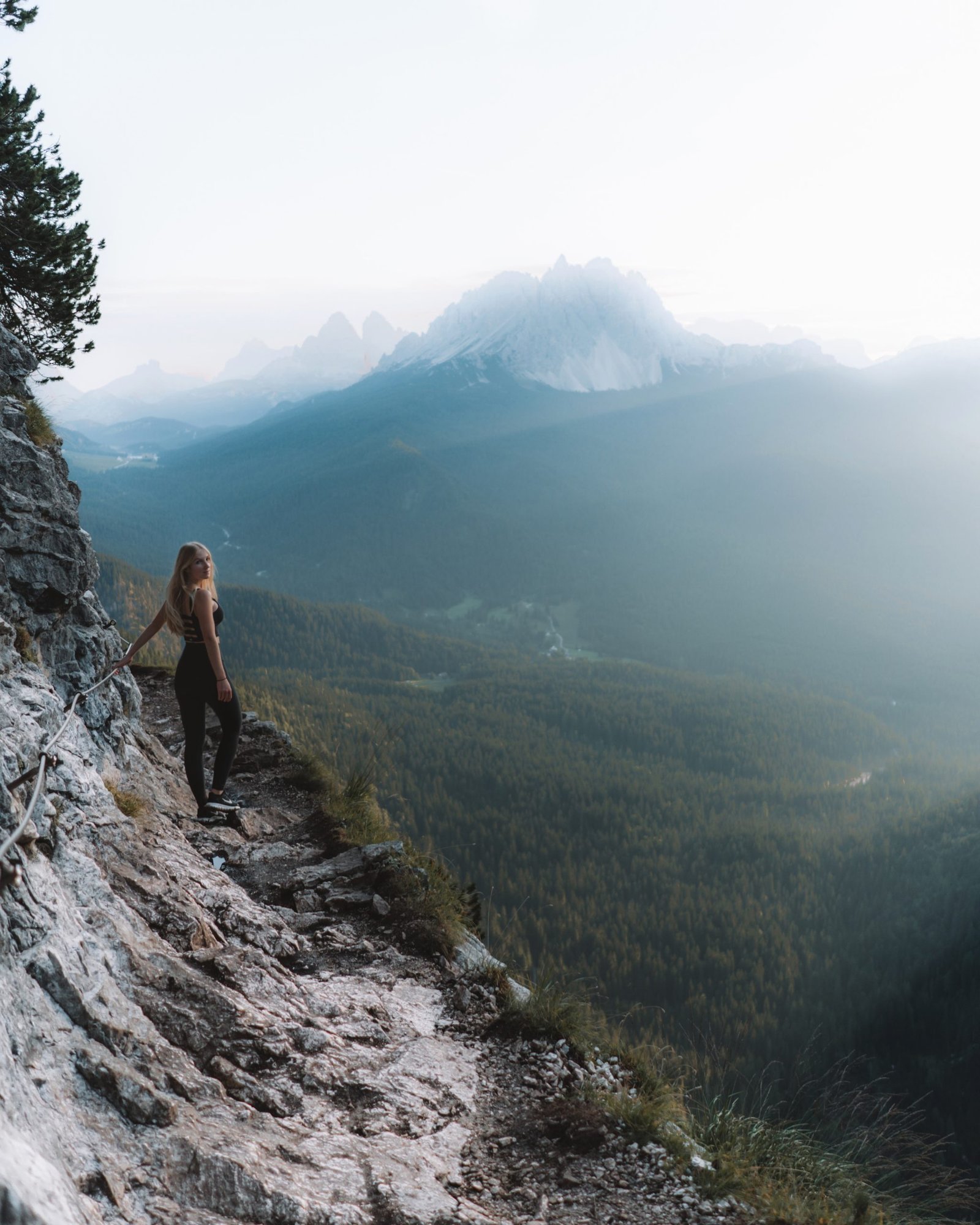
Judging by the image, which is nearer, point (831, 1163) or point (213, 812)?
point (831, 1163)

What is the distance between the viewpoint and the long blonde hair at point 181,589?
829cm

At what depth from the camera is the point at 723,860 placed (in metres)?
122

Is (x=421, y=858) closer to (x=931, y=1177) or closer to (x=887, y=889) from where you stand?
(x=931, y=1177)

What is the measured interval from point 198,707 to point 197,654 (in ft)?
2.16

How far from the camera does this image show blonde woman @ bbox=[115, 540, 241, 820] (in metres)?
8.27

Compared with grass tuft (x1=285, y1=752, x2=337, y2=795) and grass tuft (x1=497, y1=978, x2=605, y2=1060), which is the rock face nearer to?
grass tuft (x1=497, y1=978, x2=605, y2=1060)

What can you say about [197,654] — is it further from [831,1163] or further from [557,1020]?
[831,1163]

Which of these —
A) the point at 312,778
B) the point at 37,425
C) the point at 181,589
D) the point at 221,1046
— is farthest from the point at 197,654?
the point at 37,425

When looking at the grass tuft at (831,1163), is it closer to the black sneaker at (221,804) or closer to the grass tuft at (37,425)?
the black sneaker at (221,804)

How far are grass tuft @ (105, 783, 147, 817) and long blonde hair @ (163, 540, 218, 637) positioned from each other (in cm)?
179

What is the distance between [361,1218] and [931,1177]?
4423 millimetres

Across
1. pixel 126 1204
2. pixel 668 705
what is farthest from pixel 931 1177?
pixel 668 705

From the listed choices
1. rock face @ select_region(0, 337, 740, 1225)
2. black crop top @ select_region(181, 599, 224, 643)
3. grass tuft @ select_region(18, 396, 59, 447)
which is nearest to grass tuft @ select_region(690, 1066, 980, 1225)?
rock face @ select_region(0, 337, 740, 1225)

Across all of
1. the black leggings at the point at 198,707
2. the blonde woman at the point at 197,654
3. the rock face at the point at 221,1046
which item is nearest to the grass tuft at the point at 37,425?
the rock face at the point at 221,1046
